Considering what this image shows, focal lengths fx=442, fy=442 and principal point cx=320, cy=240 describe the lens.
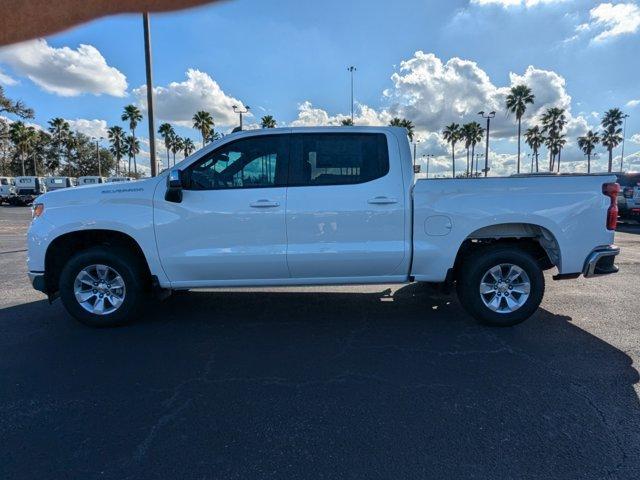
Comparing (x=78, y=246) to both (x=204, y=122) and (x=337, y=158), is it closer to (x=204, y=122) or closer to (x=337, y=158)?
(x=337, y=158)

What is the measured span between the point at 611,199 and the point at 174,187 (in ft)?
15.2

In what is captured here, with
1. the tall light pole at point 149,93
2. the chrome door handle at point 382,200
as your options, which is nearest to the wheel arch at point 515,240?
the chrome door handle at point 382,200

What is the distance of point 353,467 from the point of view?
249 cm

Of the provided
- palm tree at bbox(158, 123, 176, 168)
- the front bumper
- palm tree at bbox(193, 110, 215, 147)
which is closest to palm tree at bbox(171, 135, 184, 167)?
palm tree at bbox(158, 123, 176, 168)

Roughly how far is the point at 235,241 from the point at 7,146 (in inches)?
3267

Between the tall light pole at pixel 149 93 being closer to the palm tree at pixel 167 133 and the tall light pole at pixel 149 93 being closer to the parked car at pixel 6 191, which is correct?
the parked car at pixel 6 191

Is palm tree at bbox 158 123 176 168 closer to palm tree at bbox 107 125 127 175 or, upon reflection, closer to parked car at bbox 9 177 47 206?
palm tree at bbox 107 125 127 175

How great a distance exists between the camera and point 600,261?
4805 mm

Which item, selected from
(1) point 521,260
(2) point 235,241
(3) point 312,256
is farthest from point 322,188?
(1) point 521,260

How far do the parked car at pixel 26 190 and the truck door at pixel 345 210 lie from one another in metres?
41.7

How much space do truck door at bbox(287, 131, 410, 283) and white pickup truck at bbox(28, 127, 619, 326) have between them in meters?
0.01

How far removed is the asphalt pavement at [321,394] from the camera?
2.55 m

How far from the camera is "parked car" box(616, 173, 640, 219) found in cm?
1684

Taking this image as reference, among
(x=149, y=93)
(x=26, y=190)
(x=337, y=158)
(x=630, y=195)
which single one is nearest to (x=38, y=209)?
(x=337, y=158)
